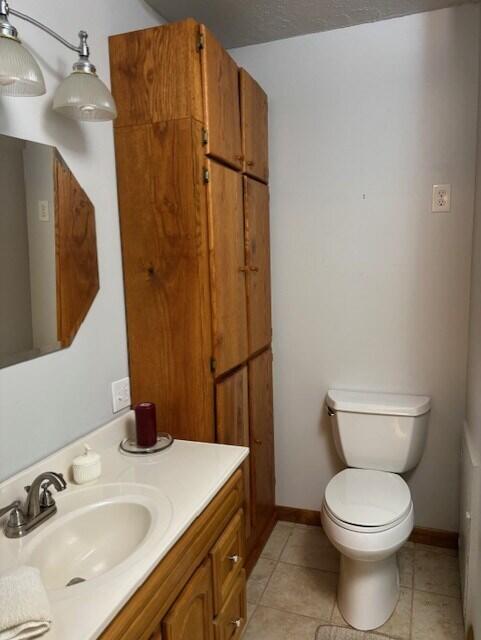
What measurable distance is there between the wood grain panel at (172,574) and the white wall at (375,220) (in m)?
1.06

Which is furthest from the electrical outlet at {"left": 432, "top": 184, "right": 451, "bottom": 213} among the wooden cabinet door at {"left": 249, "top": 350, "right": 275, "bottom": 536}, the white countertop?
the white countertop

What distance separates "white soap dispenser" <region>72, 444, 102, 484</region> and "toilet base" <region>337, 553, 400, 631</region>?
1090 mm

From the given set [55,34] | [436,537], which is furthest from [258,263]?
[436,537]

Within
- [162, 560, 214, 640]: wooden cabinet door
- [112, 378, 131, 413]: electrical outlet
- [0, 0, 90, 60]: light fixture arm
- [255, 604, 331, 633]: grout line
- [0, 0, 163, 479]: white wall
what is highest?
[0, 0, 90, 60]: light fixture arm

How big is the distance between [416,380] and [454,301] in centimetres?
40

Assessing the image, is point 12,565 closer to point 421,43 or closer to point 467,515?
point 467,515

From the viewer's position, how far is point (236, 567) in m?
1.52

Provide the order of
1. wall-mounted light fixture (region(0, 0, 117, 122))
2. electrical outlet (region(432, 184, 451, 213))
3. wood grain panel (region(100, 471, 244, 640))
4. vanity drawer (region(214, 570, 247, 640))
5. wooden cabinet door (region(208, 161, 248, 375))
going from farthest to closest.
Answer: electrical outlet (region(432, 184, 451, 213)) → wooden cabinet door (region(208, 161, 248, 375)) → vanity drawer (region(214, 570, 247, 640)) → wall-mounted light fixture (region(0, 0, 117, 122)) → wood grain panel (region(100, 471, 244, 640))

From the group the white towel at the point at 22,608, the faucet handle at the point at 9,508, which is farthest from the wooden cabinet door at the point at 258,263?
the white towel at the point at 22,608

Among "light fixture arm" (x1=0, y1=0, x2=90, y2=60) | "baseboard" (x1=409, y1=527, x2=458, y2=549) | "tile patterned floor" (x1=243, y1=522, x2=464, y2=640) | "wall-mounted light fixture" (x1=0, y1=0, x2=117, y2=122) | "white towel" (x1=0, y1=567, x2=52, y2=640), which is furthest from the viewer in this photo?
"baseboard" (x1=409, y1=527, x2=458, y2=549)

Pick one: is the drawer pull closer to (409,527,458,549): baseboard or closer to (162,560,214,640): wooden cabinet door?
(162,560,214,640): wooden cabinet door

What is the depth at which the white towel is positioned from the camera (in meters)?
0.79

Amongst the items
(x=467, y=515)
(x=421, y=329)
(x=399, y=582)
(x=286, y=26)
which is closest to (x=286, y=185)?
(x=286, y=26)

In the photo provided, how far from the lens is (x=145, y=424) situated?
1.58 metres
